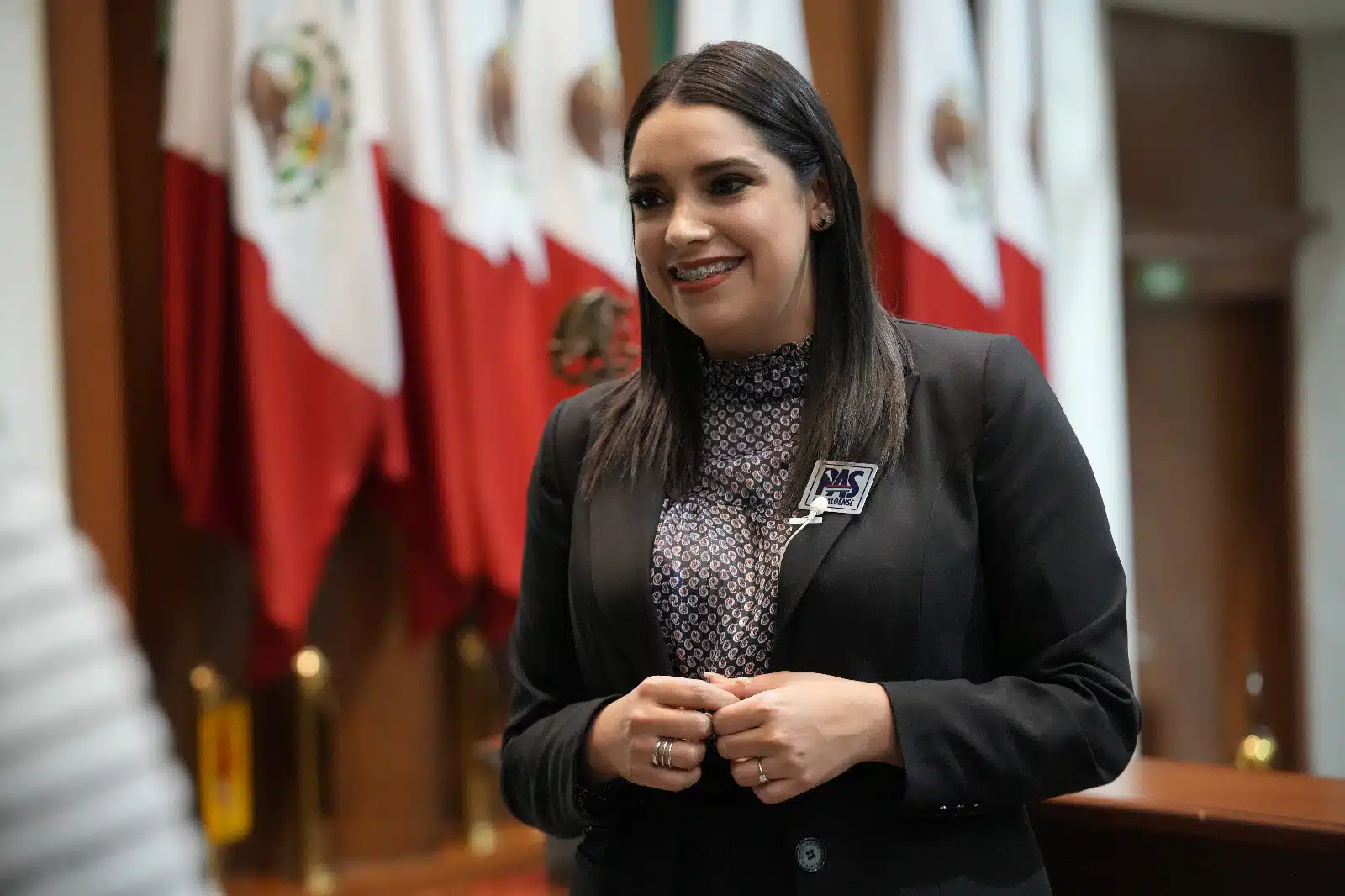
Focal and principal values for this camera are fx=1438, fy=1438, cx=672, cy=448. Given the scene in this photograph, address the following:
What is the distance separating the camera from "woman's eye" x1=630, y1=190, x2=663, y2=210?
4.78ft

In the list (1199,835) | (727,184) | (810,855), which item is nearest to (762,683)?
(810,855)

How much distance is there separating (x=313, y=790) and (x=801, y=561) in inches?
87.9

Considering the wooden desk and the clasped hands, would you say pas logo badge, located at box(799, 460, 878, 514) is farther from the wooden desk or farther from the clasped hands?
the wooden desk

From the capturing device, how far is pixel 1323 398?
5.51m

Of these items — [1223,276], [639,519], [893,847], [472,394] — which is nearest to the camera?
[893,847]

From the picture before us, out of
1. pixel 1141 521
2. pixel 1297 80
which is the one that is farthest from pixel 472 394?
pixel 1297 80

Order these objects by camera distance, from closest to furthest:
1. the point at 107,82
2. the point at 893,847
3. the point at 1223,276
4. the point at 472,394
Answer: the point at 893,847 → the point at 107,82 → the point at 472,394 → the point at 1223,276

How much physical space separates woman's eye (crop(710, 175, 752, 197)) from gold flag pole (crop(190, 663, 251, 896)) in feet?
7.03

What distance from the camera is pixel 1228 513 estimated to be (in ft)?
18.3

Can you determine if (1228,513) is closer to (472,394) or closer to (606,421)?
(472,394)

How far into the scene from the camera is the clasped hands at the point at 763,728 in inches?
49.2

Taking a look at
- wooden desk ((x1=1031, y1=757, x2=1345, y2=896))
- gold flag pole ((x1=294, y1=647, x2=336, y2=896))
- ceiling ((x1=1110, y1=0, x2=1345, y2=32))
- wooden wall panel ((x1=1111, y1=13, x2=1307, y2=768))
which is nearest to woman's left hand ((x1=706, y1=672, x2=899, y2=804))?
wooden desk ((x1=1031, y1=757, x2=1345, y2=896))

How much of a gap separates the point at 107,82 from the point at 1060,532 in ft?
8.05

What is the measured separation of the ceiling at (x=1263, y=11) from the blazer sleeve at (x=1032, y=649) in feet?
13.9
